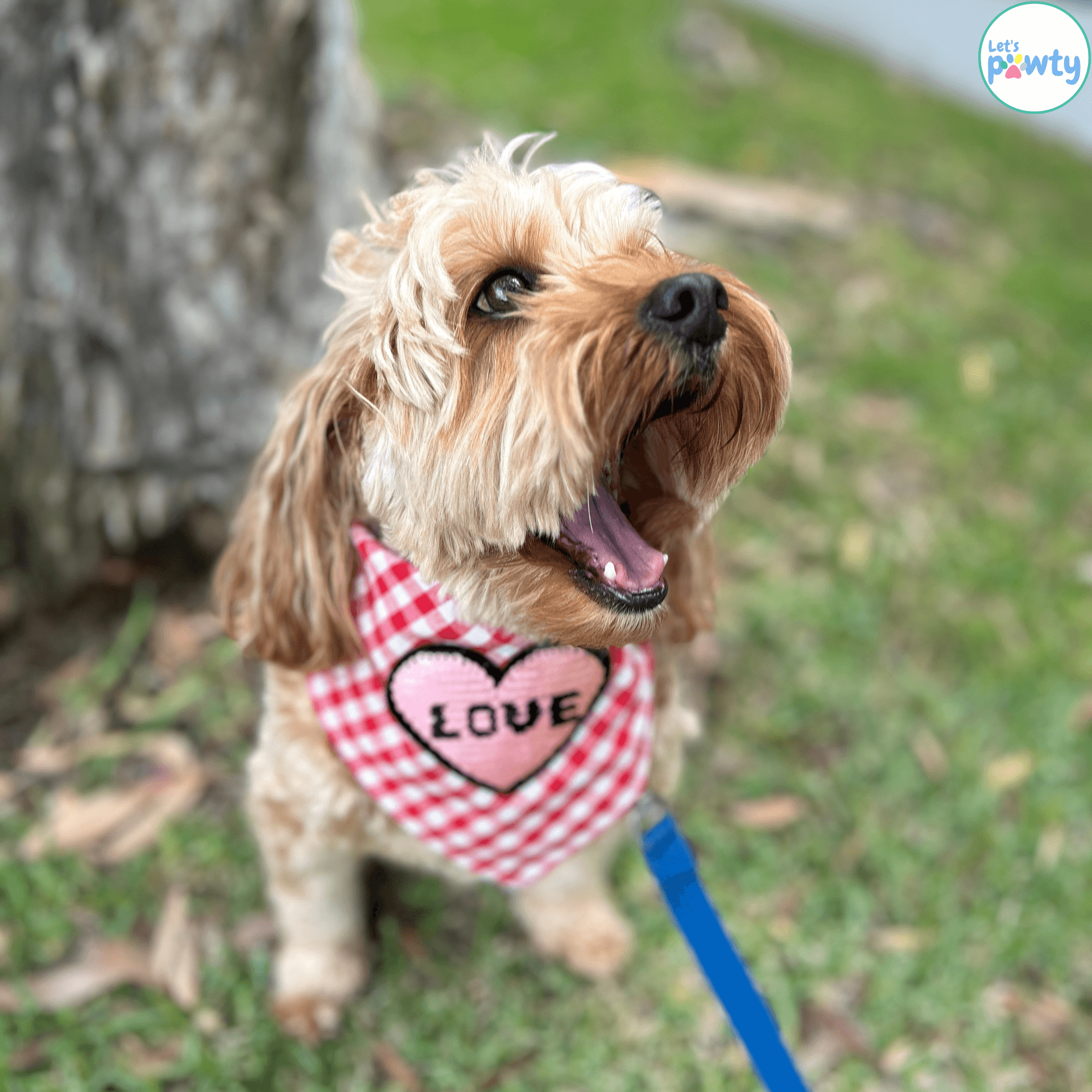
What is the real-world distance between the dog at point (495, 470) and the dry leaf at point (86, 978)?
2.23 ft

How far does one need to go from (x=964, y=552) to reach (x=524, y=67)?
Result: 4879 millimetres

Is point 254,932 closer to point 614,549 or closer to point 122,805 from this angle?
point 122,805

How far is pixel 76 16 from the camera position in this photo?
238 cm

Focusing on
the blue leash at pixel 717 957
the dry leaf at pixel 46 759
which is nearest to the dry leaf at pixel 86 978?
the dry leaf at pixel 46 759

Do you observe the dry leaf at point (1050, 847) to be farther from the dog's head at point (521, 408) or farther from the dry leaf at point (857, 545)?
the dog's head at point (521, 408)

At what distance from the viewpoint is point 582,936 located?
2414mm

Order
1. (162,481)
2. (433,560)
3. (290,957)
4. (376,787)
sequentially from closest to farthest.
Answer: (433,560) → (376,787) → (290,957) → (162,481)

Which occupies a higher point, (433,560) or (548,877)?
(433,560)

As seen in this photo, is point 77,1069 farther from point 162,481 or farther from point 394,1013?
point 162,481

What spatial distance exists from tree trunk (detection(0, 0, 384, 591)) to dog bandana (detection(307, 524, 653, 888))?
1.44m

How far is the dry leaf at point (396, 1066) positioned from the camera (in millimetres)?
2221

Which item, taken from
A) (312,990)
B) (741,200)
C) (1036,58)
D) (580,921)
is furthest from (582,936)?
(741,200)

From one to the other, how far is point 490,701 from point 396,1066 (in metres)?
1.09

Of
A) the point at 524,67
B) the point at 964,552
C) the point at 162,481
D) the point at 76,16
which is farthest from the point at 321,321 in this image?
the point at 524,67
